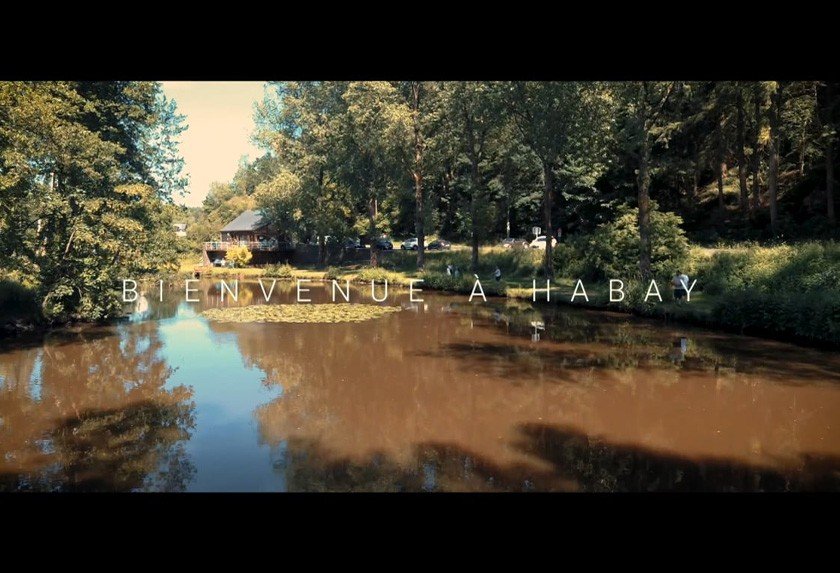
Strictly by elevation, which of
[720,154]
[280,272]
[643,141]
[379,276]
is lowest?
[379,276]

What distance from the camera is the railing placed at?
50.8 meters

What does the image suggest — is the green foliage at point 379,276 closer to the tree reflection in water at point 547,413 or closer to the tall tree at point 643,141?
the tall tree at point 643,141

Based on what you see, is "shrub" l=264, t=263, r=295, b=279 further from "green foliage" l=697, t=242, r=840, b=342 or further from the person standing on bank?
"green foliage" l=697, t=242, r=840, b=342

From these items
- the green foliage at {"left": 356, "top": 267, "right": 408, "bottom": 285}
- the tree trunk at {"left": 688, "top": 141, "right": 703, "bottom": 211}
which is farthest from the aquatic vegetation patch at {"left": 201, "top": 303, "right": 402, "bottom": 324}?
the tree trunk at {"left": 688, "top": 141, "right": 703, "bottom": 211}

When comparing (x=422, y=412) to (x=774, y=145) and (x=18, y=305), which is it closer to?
(x=18, y=305)

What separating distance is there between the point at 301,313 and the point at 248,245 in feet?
102

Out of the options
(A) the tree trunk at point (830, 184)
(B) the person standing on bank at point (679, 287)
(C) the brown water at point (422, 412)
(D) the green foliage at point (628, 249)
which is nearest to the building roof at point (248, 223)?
(D) the green foliage at point (628, 249)

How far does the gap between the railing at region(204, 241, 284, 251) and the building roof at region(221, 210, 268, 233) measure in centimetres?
252

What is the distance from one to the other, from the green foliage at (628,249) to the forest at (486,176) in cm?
9

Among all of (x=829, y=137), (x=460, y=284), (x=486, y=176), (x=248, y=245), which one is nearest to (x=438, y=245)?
(x=486, y=176)

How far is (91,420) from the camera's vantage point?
996cm
